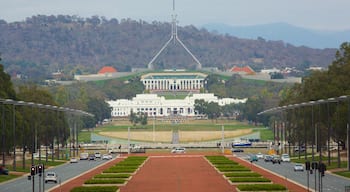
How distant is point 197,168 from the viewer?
82438 millimetres

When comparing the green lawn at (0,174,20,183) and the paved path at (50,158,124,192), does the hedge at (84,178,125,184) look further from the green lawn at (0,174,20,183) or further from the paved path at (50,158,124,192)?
the green lawn at (0,174,20,183)

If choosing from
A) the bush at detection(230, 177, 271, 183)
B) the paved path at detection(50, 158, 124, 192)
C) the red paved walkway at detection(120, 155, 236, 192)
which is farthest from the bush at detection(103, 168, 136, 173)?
the bush at detection(230, 177, 271, 183)

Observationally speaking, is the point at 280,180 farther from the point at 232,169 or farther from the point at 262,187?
the point at 232,169

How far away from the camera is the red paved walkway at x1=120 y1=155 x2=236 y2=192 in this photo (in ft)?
197

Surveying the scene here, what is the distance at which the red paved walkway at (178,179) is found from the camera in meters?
59.9

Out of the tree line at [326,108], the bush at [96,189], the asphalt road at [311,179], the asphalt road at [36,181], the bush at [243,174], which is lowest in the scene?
the asphalt road at [36,181]

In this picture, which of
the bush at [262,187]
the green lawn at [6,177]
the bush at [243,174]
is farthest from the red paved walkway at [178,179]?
the green lawn at [6,177]

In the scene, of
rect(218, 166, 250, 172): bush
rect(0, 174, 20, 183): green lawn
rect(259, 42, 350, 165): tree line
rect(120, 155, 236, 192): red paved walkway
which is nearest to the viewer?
rect(120, 155, 236, 192): red paved walkway

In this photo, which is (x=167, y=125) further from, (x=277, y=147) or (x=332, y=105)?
(x=332, y=105)

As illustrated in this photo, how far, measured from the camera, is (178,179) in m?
68.2

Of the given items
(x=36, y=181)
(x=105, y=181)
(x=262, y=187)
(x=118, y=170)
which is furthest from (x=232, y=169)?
(x=262, y=187)

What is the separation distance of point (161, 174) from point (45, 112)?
123 ft

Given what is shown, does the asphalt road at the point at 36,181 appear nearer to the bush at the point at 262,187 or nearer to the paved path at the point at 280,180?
the bush at the point at 262,187

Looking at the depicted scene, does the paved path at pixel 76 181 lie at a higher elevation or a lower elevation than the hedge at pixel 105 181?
lower
